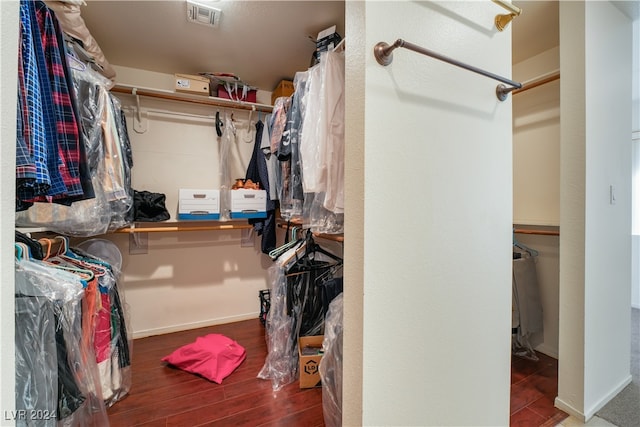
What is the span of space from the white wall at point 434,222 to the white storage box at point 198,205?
1829 mm

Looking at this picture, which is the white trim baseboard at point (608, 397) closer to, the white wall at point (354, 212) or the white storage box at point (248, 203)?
the white wall at point (354, 212)

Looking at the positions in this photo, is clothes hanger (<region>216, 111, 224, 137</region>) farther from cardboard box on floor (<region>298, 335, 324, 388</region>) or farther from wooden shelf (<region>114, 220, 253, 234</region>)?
cardboard box on floor (<region>298, 335, 324, 388</region>)

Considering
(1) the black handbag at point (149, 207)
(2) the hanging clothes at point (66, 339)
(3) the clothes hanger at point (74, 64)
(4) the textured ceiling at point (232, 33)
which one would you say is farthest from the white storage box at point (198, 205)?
(4) the textured ceiling at point (232, 33)

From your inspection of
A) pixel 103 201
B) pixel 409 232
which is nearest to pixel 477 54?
pixel 409 232

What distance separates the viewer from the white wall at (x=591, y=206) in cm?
138

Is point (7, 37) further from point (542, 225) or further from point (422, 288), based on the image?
point (542, 225)

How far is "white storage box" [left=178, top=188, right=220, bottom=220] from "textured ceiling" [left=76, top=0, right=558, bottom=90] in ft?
3.64

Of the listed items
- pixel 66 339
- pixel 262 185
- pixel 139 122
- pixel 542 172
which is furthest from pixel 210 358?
pixel 542 172

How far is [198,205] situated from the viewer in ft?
7.34

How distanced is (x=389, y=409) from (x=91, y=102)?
209cm

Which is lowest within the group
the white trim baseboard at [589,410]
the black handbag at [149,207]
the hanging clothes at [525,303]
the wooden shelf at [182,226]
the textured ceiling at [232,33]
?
the white trim baseboard at [589,410]

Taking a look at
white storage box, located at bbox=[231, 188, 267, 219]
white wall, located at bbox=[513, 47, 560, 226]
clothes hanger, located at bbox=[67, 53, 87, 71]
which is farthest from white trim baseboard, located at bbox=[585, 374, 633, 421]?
clothes hanger, located at bbox=[67, 53, 87, 71]

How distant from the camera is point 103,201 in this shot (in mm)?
1673

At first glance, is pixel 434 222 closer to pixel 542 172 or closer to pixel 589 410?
pixel 589 410
